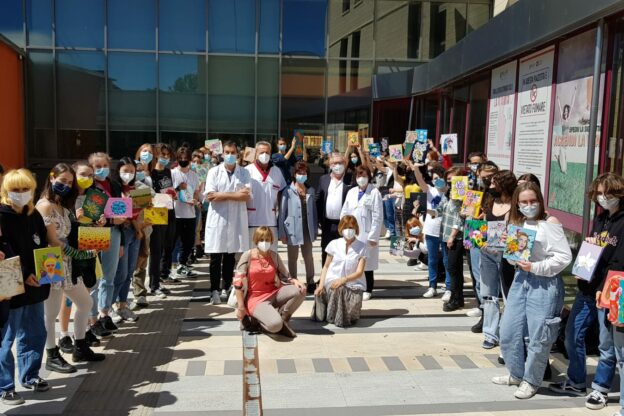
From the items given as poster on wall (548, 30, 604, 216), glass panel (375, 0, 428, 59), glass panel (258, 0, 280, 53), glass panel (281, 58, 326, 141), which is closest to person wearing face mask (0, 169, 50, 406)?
poster on wall (548, 30, 604, 216)

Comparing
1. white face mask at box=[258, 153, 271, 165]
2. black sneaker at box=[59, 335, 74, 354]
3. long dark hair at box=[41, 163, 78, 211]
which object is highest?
white face mask at box=[258, 153, 271, 165]

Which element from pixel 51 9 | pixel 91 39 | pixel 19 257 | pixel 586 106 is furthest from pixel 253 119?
pixel 19 257

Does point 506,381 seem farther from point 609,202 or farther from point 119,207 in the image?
point 119,207

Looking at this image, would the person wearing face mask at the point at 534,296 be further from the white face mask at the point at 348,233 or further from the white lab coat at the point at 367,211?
the white lab coat at the point at 367,211

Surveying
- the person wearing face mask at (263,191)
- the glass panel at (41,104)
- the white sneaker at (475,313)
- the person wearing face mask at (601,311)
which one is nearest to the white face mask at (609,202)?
the person wearing face mask at (601,311)

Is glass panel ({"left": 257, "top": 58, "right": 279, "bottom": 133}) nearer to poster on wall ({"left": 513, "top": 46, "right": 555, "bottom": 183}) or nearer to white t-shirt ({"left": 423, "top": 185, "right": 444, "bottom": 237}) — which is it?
poster on wall ({"left": 513, "top": 46, "right": 555, "bottom": 183})

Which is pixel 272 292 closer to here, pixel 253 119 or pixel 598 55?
pixel 598 55

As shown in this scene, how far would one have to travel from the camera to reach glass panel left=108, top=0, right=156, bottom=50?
18234 millimetres

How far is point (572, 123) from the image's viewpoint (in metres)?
7.80

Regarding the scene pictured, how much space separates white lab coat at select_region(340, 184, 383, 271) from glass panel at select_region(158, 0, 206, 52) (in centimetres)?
1264

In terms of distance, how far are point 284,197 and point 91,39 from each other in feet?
43.4

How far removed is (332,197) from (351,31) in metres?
12.4

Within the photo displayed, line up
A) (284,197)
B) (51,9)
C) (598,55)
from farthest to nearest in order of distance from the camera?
(51,9)
(284,197)
(598,55)

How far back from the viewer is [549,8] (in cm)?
809
